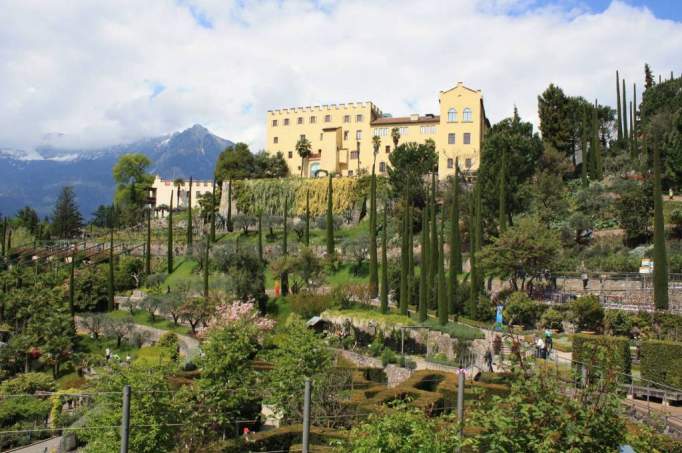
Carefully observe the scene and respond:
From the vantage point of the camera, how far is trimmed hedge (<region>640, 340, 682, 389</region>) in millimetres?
20641

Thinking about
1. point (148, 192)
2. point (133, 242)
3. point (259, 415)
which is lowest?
point (259, 415)

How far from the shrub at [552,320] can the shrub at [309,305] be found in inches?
512

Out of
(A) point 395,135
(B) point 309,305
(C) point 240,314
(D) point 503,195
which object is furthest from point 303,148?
(C) point 240,314

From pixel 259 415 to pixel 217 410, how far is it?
156 inches

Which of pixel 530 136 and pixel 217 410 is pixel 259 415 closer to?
pixel 217 410

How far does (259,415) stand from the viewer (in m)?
21.5

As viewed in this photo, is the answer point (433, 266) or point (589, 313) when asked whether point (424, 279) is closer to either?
point (433, 266)

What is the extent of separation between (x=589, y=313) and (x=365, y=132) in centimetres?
5187

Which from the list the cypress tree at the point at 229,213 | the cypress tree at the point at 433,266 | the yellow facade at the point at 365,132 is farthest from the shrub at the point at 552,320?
the cypress tree at the point at 229,213

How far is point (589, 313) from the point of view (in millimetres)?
29656

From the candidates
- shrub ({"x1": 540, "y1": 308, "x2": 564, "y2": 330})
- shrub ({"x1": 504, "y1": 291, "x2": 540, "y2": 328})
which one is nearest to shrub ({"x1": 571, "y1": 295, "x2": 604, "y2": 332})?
shrub ({"x1": 540, "y1": 308, "x2": 564, "y2": 330})

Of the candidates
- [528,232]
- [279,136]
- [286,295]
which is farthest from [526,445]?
[279,136]

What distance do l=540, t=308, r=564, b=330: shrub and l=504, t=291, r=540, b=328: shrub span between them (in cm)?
100

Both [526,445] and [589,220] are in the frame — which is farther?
[589,220]
